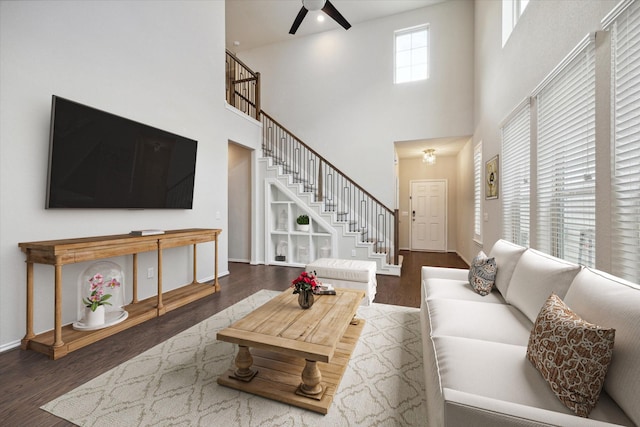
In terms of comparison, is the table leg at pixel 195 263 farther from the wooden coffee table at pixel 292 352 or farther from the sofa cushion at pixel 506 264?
the sofa cushion at pixel 506 264

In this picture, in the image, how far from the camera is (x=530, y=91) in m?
A: 2.99

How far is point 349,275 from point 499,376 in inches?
89.0

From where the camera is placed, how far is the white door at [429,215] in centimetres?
772

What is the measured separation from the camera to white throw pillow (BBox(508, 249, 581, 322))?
1626 mm

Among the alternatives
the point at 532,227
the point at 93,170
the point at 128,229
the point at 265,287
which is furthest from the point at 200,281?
the point at 532,227

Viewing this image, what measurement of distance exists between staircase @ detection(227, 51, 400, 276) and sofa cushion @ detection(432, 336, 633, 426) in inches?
140

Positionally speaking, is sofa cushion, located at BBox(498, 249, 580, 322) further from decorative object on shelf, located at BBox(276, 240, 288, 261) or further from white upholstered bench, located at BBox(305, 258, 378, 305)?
decorative object on shelf, located at BBox(276, 240, 288, 261)

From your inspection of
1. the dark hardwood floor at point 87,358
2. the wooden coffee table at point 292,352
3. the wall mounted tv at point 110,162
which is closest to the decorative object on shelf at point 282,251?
the dark hardwood floor at point 87,358

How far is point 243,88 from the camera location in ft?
21.7

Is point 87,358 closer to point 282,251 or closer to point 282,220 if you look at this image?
point 282,251

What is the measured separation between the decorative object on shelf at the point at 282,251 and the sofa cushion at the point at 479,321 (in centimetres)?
402

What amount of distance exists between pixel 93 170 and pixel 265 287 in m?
2.53

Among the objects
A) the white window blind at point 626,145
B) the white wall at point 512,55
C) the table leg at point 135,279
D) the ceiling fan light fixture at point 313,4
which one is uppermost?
the ceiling fan light fixture at point 313,4

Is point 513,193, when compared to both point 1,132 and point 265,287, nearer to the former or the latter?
point 265,287
